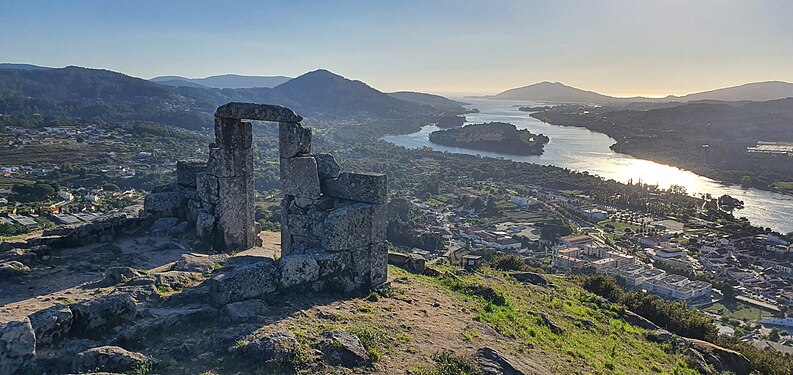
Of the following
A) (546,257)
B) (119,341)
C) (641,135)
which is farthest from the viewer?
(641,135)

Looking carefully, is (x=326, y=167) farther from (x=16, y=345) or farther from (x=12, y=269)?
(x=16, y=345)

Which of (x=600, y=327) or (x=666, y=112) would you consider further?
(x=666, y=112)

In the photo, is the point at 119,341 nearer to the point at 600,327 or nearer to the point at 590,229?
the point at 600,327

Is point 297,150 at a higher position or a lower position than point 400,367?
higher

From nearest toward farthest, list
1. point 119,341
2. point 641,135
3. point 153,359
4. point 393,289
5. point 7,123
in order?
point 153,359, point 119,341, point 393,289, point 7,123, point 641,135

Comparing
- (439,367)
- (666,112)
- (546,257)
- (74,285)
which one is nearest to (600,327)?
(439,367)

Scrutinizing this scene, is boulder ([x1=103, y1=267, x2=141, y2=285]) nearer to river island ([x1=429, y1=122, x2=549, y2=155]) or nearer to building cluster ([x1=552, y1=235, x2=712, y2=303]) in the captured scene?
building cluster ([x1=552, y1=235, x2=712, y2=303])

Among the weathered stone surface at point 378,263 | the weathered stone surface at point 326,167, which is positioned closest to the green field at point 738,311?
the weathered stone surface at point 378,263
